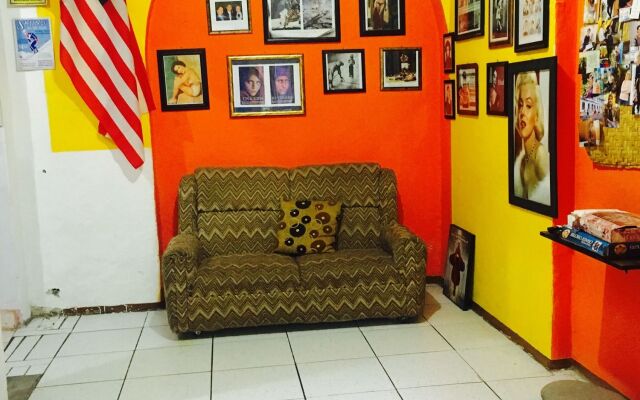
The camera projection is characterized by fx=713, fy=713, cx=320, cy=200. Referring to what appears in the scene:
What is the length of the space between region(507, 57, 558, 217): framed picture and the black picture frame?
552 mm

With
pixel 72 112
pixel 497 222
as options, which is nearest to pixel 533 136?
pixel 497 222

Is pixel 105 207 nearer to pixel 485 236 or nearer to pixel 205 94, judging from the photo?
pixel 205 94

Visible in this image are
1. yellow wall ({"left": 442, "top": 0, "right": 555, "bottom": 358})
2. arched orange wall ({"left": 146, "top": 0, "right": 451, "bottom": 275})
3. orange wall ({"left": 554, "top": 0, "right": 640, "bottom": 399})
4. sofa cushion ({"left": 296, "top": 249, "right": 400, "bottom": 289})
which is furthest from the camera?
arched orange wall ({"left": 146, "top": 0, "right": 451, "bottom": 275})

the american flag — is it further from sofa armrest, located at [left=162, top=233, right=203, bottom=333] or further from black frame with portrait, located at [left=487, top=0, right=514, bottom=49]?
black frame with portrait, located at [left=487, top=0, right=514, bottom=49]

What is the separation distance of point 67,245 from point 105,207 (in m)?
0.38

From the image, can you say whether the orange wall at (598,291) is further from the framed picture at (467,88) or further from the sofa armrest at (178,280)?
the sofa armrest at (178,280)

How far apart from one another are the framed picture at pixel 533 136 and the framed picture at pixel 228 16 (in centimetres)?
205

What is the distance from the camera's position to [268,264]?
4.53 metres

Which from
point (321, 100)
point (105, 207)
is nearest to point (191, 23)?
point (321, 100)

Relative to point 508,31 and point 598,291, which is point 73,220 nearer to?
point 508,31

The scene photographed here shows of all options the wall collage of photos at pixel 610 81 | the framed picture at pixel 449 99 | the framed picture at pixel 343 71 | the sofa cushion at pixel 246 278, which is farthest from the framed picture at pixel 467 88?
the sofa cushion at pixel 246 278

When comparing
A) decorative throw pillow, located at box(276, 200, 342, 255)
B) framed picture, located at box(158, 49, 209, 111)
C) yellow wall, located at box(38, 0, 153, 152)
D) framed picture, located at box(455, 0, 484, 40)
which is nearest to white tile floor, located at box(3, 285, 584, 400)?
decorative throw pillow, located at box(276, 200, 342, 255)

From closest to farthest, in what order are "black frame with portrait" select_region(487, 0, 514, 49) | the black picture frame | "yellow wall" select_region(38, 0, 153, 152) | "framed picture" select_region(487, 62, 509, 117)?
"black frame with portrait" select_region(487, 0, 514, 49)
"framed picture" select_region(487, 62, 509, 117)
the black picture frame
"yellow wall" select_region(38, 0, 153, 152)

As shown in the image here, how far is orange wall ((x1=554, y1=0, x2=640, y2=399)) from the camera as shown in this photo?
10.6 feet
